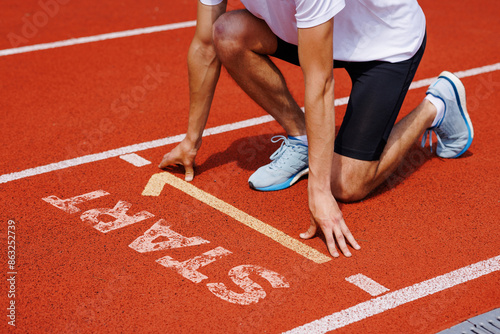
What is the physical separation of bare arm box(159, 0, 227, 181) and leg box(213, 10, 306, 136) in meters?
0.08

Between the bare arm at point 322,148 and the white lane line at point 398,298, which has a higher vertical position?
the bare arm at point 322,148

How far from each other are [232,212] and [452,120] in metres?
1.57

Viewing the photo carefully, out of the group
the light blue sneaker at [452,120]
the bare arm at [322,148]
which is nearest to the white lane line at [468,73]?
the light blue sneaker at [452,120]

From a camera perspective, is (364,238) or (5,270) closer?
(5,270)

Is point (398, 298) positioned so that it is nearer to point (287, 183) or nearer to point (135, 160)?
point (287, 183)

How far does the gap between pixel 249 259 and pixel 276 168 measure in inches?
33.3

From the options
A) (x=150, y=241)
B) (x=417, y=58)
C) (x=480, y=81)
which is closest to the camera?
(x=150, y=241)

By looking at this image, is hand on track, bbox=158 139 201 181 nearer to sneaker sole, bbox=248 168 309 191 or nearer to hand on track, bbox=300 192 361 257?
sneaker sole, bbox=248 168 309 191

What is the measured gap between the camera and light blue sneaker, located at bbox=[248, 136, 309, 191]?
3822mm

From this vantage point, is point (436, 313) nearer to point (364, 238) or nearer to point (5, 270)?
point (364, 238)

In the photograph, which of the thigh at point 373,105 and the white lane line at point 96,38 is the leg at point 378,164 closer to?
the thigh at point 373,105

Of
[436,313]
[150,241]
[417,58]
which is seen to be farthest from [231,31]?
[436,313]

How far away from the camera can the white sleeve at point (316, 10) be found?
2.88m

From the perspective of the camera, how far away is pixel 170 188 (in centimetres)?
384
